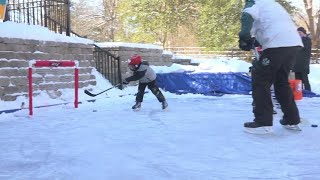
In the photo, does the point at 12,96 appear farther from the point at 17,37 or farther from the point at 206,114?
the point at 206,114

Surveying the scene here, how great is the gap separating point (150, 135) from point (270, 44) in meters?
1.52

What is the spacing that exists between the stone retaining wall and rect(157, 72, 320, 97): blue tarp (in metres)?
2.06

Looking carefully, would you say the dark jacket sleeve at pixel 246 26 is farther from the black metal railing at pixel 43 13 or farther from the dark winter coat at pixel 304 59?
the black metal railing at pixel 43 13

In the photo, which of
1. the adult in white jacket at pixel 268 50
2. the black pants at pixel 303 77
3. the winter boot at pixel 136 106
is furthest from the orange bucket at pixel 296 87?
the adult in white jacket at pixel 268 50

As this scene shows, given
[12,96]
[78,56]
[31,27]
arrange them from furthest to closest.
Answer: [78,56], [31,27], [12,96]

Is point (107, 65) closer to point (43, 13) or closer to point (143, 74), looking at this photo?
point (43, 13)

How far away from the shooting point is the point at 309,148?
392 centimetres

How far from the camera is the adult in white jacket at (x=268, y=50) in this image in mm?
4449

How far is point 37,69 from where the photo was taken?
8281mm

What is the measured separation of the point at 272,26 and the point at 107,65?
7.38 metres

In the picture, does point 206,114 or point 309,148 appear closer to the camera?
point 309,148

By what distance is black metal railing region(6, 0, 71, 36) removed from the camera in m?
10.5

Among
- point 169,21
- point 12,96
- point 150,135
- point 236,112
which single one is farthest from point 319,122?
point 169,21

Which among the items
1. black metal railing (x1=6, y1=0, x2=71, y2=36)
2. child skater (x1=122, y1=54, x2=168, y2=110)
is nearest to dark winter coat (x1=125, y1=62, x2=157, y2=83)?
child skater (x1=122, y1=54, x2=168, y2=110)
